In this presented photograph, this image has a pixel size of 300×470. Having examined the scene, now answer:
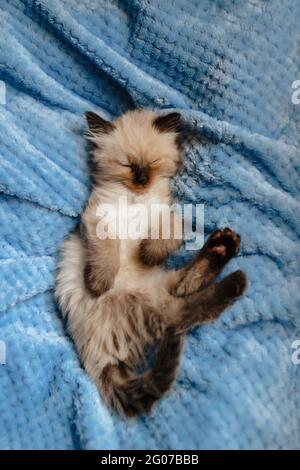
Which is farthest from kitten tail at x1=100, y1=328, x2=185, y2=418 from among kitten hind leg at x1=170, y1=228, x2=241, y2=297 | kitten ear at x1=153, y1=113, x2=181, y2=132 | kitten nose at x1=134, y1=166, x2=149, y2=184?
kitten ear at x1=153, y1=113, x2=181, y2=132

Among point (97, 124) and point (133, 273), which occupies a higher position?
point (97, 124)

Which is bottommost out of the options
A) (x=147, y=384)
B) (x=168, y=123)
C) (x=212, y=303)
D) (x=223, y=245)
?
(x=147, y=384)

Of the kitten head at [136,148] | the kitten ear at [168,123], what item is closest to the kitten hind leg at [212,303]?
the kitten head at [136,148]

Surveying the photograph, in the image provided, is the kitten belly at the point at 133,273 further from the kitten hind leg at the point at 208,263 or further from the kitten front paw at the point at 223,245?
the kitten front paw at the point at 223,245

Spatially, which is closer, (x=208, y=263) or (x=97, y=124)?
(x=208, y=263)

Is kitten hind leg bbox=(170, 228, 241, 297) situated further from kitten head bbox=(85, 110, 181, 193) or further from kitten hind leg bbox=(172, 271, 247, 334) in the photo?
kitten head bbox=(85, 110, 181, 193)

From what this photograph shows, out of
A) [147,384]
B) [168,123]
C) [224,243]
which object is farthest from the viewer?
[168,123]

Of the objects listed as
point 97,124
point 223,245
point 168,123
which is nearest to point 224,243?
point 223,245

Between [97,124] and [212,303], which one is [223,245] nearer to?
[212,303]
